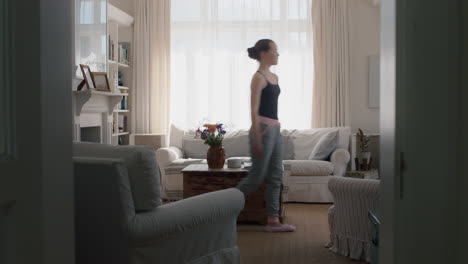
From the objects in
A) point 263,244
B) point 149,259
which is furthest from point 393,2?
point 263,244

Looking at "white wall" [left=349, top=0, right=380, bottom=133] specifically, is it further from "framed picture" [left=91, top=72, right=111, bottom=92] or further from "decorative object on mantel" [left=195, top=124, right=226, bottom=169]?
"framed picture" [left=91, top=72, right=111, bottom=92]

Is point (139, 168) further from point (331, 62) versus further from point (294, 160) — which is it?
point (331, 62)

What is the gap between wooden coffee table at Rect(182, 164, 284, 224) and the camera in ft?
16.3

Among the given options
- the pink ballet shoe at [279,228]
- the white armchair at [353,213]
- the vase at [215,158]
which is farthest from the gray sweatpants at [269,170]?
the white armchair at [353,213]

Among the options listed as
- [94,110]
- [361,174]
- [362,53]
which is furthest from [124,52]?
[361,174]

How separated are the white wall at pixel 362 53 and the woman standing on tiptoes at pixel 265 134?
3212mm

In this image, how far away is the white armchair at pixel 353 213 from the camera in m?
3.61

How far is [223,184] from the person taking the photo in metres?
5.03

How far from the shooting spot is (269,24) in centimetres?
764

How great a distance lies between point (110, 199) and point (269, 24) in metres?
5.60

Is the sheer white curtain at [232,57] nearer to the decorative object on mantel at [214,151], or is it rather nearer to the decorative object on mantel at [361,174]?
the decorative object on mantel at [361,174]

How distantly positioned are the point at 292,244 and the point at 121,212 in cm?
213
